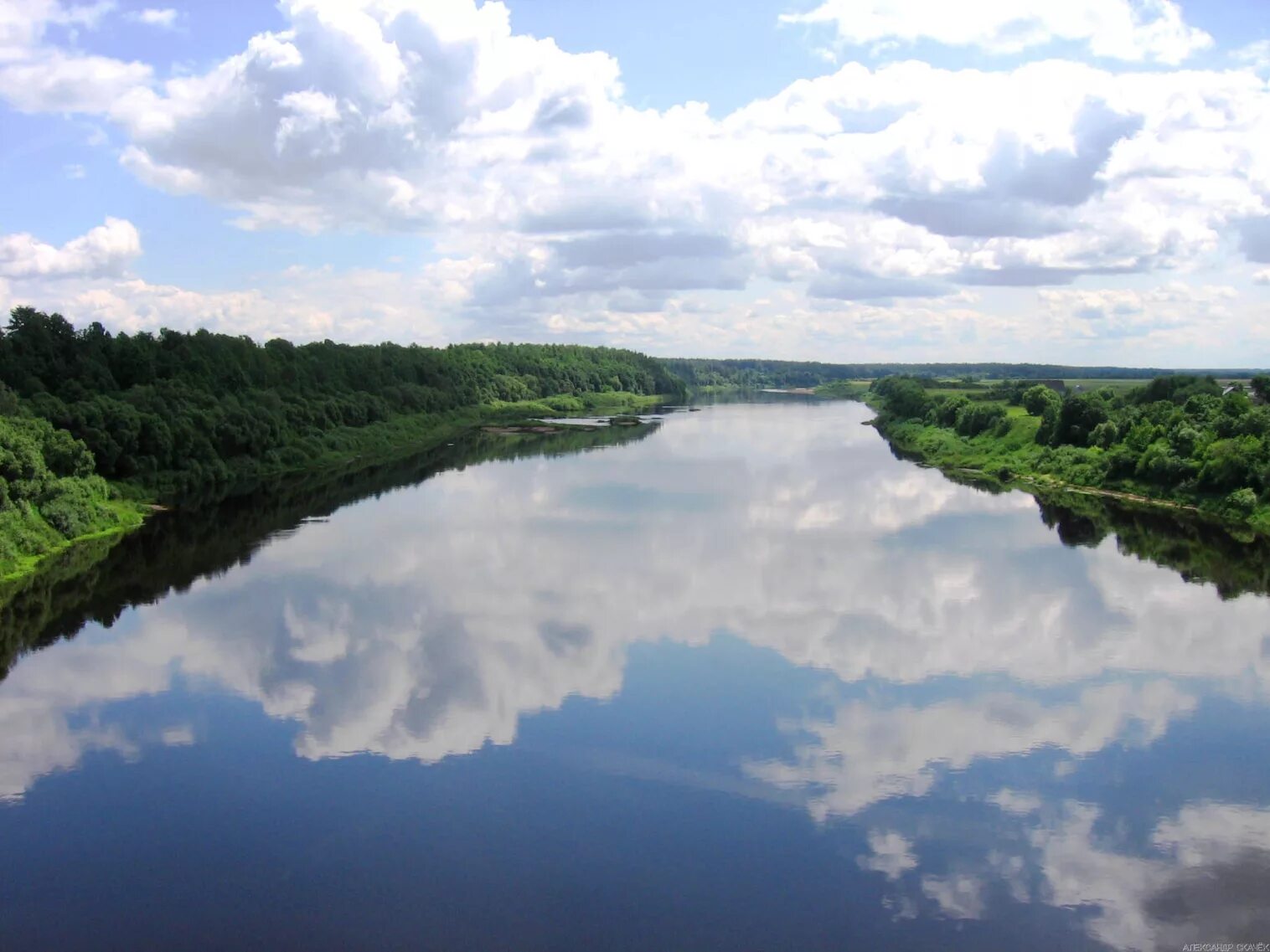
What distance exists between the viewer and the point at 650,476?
47.0 meters

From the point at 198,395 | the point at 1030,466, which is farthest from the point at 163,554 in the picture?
the point at 1030,466

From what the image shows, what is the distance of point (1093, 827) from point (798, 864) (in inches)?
155

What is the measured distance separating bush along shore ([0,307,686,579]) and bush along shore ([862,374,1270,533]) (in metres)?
32.6

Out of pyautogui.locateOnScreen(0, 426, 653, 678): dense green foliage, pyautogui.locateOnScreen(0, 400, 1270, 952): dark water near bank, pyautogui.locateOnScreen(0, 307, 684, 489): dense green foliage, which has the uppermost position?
Result: pyautogui.locateOnScreen(0, 307, 684, 489): dense green foliage

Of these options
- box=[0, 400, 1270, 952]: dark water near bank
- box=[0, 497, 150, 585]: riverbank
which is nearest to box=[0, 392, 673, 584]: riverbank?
box=[0, 497, 150, 585]: riverbank

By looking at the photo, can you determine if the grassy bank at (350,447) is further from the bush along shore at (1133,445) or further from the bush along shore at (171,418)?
the bush along shore at (1133,445)

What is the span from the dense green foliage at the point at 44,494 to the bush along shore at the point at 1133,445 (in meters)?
36.0

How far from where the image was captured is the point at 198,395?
46031 mm

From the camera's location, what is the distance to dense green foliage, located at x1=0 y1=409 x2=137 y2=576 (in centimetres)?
2664

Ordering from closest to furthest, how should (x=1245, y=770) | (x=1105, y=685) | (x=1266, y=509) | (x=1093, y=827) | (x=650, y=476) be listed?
(x=1093, y=827) < (x=1245, y=770) < (x=1105, y=685) < (x=1266, y=509) < (x=650, y=476)

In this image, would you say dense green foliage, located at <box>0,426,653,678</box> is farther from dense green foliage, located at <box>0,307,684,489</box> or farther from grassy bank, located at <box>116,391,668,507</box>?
dense green foliage, located at <box>0,307,684,489</box>

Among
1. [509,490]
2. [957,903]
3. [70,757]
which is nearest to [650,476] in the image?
[509,490]

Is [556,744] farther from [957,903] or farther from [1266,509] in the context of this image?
[1266,509]

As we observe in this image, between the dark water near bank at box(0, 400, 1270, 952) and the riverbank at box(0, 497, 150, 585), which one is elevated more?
the riverbank at box(0, 497, 150, 585)
